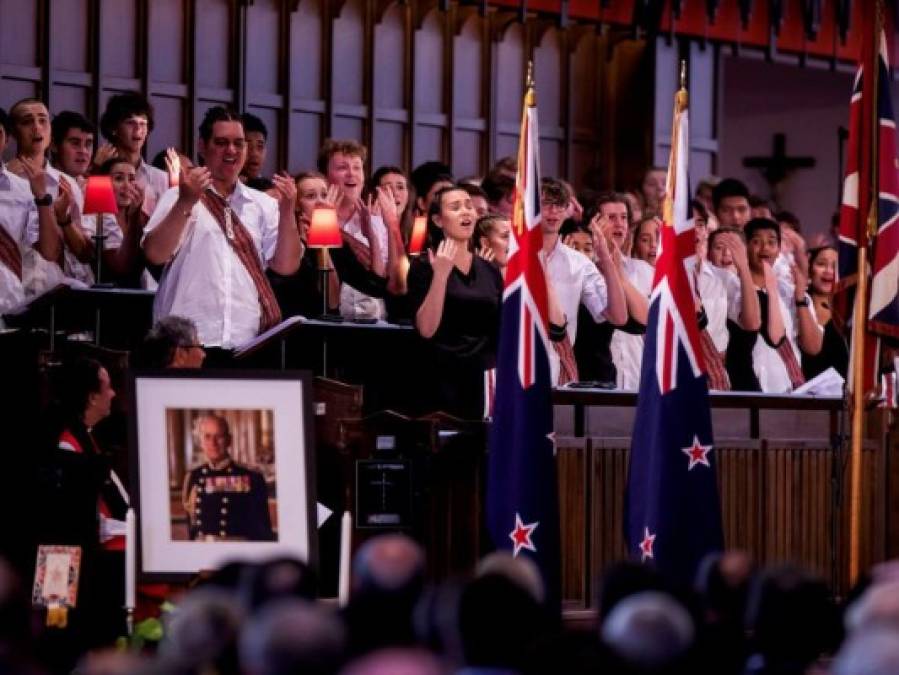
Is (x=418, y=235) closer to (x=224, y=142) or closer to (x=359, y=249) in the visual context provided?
(x=359, y=249)

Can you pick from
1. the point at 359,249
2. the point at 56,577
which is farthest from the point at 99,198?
the point at 56,577

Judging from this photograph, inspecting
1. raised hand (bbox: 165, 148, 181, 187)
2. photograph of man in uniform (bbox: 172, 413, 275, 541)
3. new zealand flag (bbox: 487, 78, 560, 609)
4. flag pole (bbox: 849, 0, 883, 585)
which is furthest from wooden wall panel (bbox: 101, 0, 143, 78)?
photograph of man in uniform (bbox: 172, 413, 275, 541)

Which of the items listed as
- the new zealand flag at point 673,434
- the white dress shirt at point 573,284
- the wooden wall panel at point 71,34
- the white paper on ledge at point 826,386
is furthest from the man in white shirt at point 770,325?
the wooden wall panel at point 71,34

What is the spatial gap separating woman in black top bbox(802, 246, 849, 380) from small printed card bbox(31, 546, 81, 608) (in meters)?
6.07

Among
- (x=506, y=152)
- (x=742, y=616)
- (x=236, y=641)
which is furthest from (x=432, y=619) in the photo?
(x=506, y=152)

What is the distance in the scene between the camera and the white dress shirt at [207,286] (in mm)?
8422

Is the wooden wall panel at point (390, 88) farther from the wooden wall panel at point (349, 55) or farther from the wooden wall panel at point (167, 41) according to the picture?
the wooden wall panel at point (167, 41)

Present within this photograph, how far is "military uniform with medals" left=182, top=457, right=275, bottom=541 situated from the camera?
603 centimetres

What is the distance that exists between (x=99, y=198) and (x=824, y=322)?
4.60 metres

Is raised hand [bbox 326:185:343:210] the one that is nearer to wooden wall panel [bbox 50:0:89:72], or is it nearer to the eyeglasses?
the eyeglasses

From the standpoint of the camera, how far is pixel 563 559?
26.2 ft

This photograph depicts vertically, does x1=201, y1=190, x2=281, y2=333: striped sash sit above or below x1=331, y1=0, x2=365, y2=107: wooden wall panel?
below

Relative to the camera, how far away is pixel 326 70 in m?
13.3

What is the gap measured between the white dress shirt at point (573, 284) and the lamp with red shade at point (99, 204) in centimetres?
203
